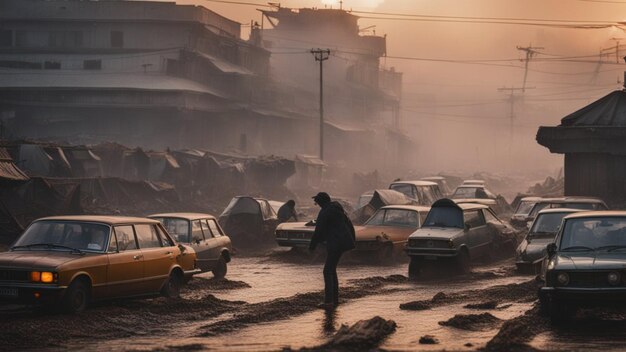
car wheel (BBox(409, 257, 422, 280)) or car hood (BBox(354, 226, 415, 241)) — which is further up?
car hood (BBox(354, 226, 415, 241))

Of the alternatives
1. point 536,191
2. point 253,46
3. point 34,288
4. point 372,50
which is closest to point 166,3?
point 253,46

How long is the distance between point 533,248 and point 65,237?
1061cm

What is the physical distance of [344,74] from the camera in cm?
11969

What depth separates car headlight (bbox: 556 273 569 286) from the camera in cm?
1309

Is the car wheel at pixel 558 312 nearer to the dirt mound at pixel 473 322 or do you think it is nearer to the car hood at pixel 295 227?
the dirt mound at pixel 473 322

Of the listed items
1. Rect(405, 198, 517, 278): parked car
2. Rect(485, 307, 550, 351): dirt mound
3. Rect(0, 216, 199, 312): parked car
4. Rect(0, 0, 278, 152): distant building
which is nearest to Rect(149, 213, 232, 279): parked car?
Rect(0, 216, 199, 312): parked car

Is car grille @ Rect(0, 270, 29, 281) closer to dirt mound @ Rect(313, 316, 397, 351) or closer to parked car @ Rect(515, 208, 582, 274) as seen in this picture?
dirt mound @ Rect(313, 316, 397, 351)

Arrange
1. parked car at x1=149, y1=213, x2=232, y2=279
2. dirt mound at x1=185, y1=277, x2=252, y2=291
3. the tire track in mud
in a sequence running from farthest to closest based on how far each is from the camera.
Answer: parked car at x1=149, y1=213, x2=232, y2=279
dirt mound at x1=185, y1=277, x2=252, y2=291
the tire track in mud

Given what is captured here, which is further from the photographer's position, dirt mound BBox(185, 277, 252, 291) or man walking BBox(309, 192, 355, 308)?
dirt mound BBox(185, 277, 252, 291)

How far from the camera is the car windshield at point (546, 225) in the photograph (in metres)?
21.7

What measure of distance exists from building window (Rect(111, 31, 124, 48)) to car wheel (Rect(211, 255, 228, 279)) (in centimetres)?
6127

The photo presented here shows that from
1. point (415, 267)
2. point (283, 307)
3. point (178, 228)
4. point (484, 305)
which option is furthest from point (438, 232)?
point (283, 307)

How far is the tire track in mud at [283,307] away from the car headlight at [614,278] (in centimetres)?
459

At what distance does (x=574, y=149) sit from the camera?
108 feet
